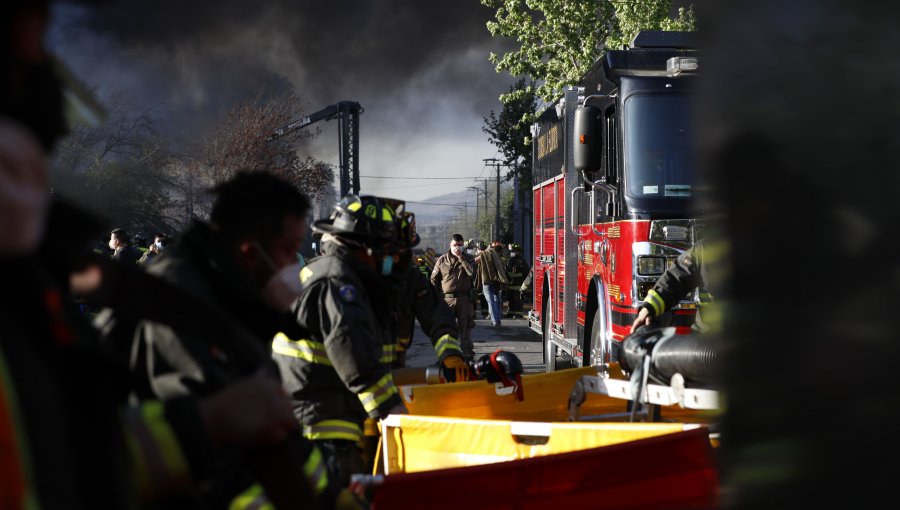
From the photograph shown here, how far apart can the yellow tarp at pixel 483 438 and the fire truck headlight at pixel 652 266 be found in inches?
145

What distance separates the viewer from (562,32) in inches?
1072

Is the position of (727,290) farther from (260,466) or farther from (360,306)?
(360,306)

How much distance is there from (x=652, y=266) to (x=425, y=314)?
259 centimetres

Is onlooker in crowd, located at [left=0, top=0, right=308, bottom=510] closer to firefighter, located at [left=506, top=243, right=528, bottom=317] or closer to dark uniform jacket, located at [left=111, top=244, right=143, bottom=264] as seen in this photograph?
dark uniform jacket, located at [left=111, top=244, right=143, bottom=264]

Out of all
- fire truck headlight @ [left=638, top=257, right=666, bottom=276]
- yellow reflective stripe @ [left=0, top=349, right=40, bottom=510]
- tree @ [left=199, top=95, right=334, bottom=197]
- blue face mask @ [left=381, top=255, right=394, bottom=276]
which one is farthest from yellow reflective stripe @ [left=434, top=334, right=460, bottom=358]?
tree @ [left=199, top=95, right=334, bottom=197]

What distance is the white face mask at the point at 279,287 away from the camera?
2133mm

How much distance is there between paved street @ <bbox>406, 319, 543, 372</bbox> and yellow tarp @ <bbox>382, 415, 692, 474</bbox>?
819 centimetres

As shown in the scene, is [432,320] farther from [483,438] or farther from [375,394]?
[375,394]

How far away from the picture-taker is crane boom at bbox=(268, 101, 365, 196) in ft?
89.2

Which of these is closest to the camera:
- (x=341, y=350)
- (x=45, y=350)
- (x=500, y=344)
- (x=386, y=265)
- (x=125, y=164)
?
(x=45, y=350)

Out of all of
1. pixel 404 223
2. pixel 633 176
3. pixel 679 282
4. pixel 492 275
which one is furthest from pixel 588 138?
pixel 492 275

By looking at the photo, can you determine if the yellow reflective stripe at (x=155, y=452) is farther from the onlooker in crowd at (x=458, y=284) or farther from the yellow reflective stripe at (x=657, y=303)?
the onlooker in crowd at (x=458, y=284)

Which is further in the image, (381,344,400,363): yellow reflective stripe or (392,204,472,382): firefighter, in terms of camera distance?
(392,204,472,382): firefighter

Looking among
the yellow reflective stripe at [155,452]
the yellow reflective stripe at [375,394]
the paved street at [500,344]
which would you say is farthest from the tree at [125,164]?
the yellow reflective stripe at [155,452]
